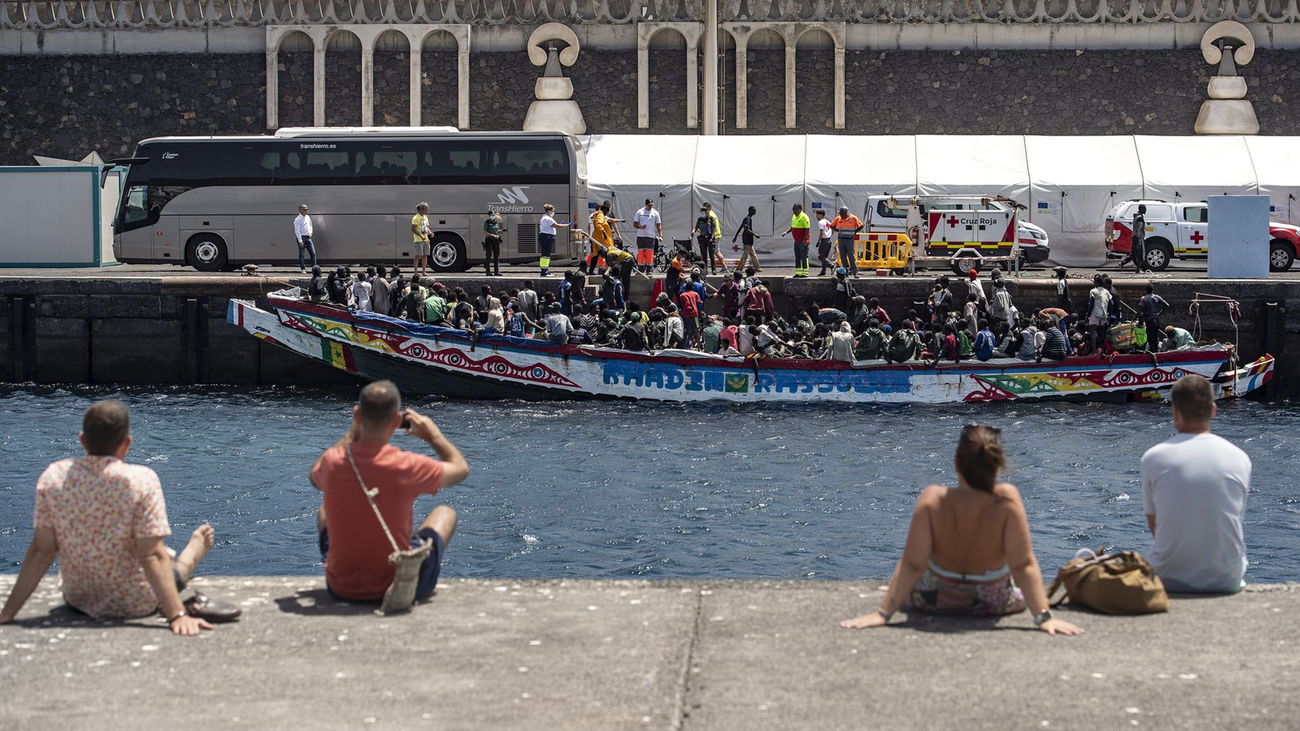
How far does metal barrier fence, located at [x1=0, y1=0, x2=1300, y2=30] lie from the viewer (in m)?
39.6

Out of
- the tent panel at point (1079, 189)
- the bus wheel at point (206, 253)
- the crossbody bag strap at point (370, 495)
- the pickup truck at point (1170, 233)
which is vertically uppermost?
the tent panel at point (1079, 189)

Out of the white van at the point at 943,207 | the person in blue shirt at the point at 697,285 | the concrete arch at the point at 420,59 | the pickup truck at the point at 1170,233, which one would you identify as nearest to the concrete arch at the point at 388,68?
the concrete arch at the point at 420,59

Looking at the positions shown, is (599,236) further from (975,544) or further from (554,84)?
(975,544)

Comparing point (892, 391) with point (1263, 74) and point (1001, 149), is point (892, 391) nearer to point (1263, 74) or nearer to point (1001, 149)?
point (1001, 149)

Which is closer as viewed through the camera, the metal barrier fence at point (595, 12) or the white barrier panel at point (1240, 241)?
the white barrier panel at point (1240, 241)

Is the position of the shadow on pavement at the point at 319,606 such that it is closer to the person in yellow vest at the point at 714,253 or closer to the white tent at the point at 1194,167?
the person in yellow vest at the point at 714,253

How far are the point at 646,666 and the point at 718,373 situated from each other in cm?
1867

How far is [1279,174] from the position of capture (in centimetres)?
3344

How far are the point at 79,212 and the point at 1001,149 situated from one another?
18.4 m

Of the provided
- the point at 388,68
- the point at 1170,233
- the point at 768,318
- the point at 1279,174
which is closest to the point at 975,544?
the point at 768,318

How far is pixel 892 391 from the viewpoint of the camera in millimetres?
25031

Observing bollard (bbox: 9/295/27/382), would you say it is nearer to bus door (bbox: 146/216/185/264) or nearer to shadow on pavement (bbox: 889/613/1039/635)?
bus door (bbox: 146/216/185/264)

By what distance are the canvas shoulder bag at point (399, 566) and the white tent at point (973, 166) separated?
26.4 meters

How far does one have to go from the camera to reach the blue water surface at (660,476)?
15.1m
